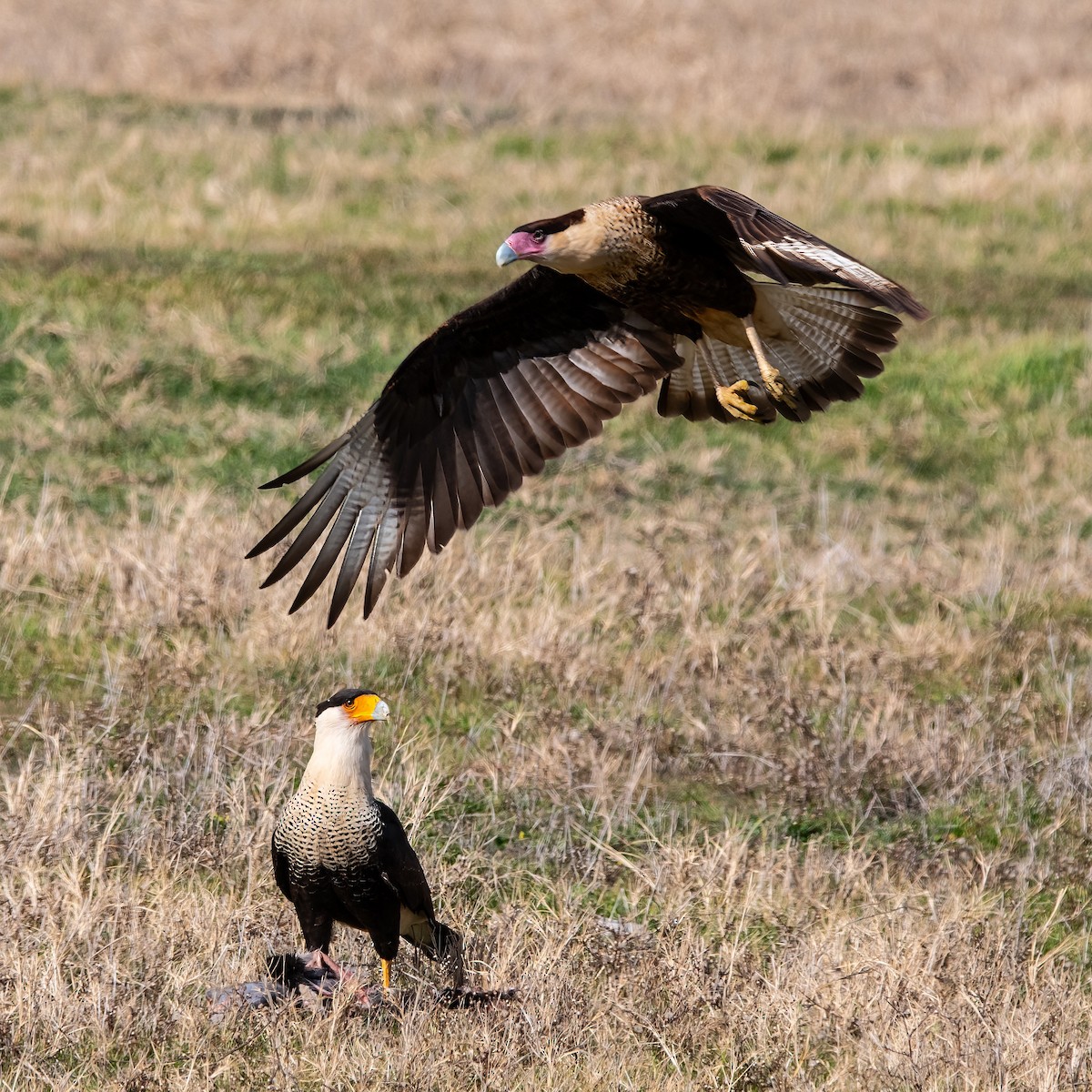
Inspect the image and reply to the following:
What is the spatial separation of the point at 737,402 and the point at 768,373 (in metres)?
0.31

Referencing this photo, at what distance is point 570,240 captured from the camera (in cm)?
483

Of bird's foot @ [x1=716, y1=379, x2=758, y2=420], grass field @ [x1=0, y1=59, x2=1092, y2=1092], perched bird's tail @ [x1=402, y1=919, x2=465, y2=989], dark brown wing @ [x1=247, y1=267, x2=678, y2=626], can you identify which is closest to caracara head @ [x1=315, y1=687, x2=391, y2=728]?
perched bird's tail @ [x1=402, y1=919, x2=465, y2=989]

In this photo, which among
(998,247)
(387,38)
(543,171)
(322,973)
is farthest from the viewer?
(387,38)

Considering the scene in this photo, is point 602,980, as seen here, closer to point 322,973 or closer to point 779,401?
point 322,973

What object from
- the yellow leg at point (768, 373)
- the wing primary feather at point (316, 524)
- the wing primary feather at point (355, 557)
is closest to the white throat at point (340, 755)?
the wing primary feather at point (316, 524)

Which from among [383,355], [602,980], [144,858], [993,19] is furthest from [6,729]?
[993,19]

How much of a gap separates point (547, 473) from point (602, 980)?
4.44m

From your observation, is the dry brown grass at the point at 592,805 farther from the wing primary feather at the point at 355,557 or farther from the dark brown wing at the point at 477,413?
the dark brown wing at the point at 477,413

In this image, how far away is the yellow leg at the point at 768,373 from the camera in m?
5.11

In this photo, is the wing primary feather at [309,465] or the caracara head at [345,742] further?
the wing primary feather at [309,465]

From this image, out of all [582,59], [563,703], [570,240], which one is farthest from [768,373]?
[582,59]

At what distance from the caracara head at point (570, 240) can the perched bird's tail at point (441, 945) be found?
1.78 metres

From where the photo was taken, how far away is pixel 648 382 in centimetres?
569

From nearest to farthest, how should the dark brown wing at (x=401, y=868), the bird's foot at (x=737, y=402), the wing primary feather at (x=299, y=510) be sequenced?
the dark brown wing at (x=401, y=868)
the wing primary feather at (x=299, y=510)
the bird's foot at (x=737, y=402)
